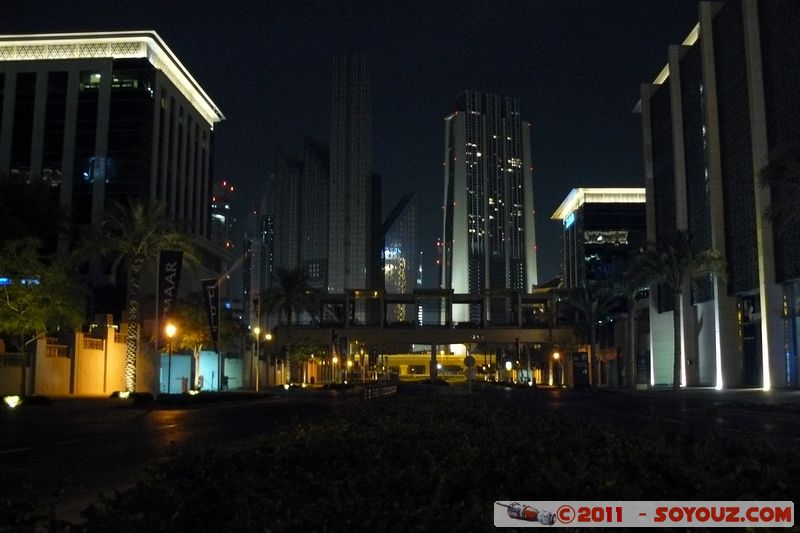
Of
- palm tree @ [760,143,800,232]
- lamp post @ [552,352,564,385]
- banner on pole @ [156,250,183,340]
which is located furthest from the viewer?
lamp post @ [552,352,564,385]

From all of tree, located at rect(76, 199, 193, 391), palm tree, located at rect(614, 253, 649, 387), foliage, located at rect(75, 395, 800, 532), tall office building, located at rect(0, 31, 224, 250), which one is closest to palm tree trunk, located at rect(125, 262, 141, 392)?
tree, located at rect(76, 199, 193, 391)

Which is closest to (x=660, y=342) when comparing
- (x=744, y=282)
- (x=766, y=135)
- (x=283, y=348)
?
(x=744, y=282)

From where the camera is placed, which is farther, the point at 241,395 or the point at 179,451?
the point at 241,395

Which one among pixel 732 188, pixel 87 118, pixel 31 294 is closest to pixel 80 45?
pixel 87 118

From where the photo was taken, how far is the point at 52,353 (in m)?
50.7

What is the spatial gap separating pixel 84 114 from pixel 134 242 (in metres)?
60.0

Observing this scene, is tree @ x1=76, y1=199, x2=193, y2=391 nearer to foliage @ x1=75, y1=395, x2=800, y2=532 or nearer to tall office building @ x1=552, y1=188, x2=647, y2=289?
foliage @ x1=75, y1=395, x2=800, y2=532

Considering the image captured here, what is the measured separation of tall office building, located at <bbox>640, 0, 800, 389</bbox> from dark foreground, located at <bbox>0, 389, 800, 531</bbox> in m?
41.3

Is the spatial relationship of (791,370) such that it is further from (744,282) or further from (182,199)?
(182,199)

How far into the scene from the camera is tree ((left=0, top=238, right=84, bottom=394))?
141 ft

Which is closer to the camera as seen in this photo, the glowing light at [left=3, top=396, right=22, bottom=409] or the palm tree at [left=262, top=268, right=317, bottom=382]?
the glowing light at [left=3, top=396, right=22, bottom=409]

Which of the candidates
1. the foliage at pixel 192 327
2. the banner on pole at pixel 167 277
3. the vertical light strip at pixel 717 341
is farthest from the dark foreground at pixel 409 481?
the vertical light strip at pixel 717 341

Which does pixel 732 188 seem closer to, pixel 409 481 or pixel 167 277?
pixel 167 277

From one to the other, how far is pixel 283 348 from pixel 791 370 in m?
60.1
